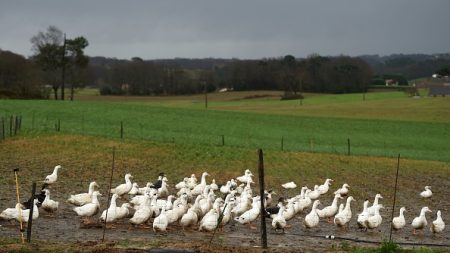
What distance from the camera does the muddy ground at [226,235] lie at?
48.7ft

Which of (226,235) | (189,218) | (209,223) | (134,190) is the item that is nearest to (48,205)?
(189,218)

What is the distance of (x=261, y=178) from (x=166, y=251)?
3.23m

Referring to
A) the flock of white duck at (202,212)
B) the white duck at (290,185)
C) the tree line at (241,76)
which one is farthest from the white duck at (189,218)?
the tree line at (241,76)

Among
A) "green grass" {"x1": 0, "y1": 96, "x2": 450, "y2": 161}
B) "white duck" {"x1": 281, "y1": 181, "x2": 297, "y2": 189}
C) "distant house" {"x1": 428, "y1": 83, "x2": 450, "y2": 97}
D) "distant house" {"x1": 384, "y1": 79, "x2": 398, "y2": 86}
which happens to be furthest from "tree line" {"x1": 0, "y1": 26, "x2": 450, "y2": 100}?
"white duck" {"x1": 281, "y1": 181, "x2": 297, "y2": 189}

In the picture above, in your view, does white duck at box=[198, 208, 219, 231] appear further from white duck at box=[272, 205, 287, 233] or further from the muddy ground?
white duck at box=[272, 205, 287, 233]

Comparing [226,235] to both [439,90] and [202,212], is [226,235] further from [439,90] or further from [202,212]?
[439,90]

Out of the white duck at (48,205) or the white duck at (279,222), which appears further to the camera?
the white duck at (48,205)

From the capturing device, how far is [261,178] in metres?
13.4

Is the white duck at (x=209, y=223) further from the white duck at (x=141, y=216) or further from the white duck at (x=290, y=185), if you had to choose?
the white duck at (x=290, y=185)

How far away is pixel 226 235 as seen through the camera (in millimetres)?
16906

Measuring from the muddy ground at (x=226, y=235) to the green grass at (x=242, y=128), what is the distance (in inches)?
794

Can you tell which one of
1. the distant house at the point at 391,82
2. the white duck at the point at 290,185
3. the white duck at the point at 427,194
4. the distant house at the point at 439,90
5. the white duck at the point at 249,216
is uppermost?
the distant house at the point at 391,82

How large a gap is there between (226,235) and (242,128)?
37.3 metres

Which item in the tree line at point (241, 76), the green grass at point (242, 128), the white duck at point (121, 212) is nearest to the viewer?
the white duck at point (121, 212)
